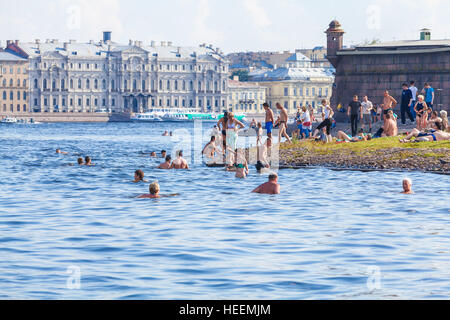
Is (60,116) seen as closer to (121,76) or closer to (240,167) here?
(121,76)

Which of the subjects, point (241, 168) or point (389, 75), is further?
point (389, 75)

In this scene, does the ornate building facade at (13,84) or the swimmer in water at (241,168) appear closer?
the swimmer in water at (241,168)

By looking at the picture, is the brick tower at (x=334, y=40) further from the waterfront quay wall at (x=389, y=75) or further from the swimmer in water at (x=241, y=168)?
the swimmer in water at (x=241, y=168)

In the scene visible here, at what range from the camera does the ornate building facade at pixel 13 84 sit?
527 feet

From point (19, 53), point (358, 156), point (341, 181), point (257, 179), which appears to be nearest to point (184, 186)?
point (257, 179)

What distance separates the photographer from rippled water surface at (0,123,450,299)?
487 inches

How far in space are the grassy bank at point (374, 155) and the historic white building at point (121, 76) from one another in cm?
13273

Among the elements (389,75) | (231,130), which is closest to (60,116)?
(389,75)

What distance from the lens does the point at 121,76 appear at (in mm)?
171750

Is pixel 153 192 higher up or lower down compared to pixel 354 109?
lower down

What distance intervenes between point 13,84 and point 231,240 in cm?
14968

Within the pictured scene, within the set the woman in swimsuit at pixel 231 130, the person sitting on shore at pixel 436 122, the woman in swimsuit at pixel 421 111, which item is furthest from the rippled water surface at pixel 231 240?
the woman in swimsuit at pixel 421 111

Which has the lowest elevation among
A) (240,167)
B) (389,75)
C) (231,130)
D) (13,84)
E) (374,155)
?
(240,167)

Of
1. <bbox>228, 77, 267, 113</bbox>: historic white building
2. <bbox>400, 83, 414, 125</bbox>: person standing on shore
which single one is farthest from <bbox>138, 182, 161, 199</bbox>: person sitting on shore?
<bbox>228, 77, 267, 113</bbox>: historic white building
